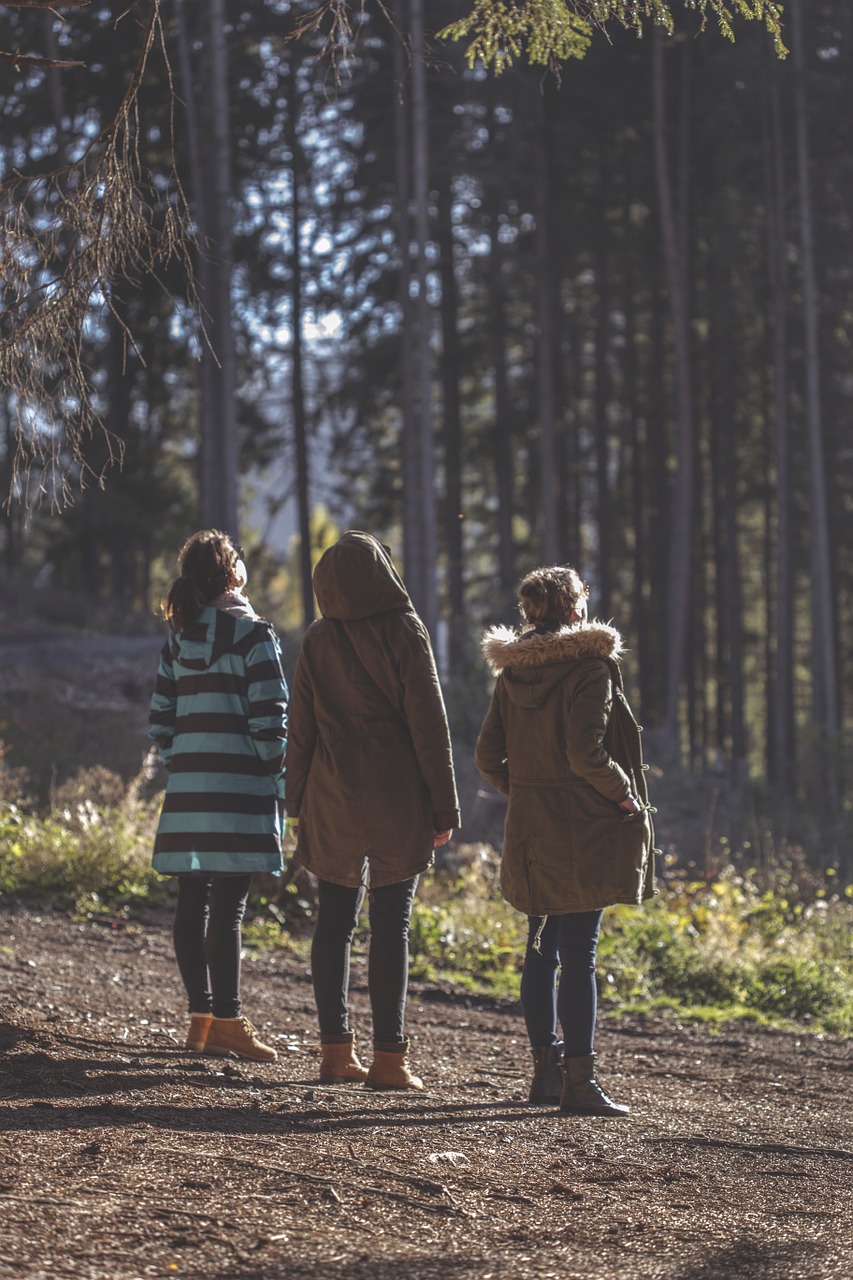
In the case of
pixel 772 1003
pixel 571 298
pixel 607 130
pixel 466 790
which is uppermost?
pixel 607 130

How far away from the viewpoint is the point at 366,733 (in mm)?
5102

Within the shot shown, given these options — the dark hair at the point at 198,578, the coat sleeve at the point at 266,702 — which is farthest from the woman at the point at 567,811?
the dark hair at the point at 198,578

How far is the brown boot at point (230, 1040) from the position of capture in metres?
5.39

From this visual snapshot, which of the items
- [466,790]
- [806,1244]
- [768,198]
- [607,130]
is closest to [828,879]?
[466,790]

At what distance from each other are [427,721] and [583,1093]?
4.98 ft

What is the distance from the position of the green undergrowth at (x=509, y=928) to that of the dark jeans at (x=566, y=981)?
2857 mm

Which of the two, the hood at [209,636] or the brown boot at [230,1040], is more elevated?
the hood at [209,636]

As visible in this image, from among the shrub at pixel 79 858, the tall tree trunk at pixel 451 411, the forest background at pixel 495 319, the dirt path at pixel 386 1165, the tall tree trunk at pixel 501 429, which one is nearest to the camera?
the dirt path at pixel 386 1165

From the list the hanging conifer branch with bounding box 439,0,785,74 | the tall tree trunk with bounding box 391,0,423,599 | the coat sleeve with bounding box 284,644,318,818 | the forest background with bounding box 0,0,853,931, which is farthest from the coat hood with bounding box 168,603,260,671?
the tall tree trunk with bounding box 391,0,423,599

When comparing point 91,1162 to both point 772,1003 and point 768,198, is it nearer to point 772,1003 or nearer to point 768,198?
point 772,1003

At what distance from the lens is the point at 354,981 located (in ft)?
26.1

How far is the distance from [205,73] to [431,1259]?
65.3ft

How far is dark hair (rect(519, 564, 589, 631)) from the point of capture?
522cm

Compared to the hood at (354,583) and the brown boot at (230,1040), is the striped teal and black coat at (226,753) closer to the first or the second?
the hood at (354,583)
